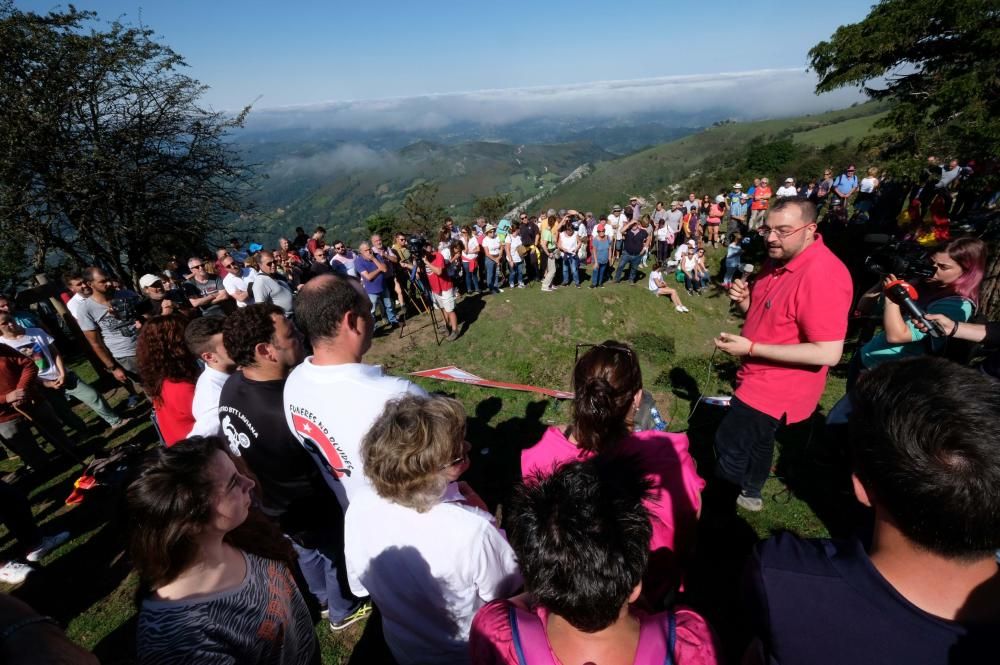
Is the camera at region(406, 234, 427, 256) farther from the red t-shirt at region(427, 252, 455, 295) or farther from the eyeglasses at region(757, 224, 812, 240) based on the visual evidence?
the eyeglasses at region(757, 224, 812, 240)

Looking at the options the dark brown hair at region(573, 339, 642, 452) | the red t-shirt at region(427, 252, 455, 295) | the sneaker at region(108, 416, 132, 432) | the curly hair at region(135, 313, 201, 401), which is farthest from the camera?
the red t-shirt at region(427, 252, 455, 295)

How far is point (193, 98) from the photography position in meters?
12.6

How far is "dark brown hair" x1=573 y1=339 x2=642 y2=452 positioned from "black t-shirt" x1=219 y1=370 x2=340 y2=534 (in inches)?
69.0

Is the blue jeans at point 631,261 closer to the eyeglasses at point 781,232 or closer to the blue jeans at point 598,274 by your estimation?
the blue jeans at point 598,274

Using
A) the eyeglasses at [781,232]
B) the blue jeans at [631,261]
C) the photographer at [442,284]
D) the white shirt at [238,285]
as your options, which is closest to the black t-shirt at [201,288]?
the white shirt at [238,285]

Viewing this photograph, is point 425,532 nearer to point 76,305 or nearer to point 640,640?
point 640,640

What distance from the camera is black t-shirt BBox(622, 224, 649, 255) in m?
11.6

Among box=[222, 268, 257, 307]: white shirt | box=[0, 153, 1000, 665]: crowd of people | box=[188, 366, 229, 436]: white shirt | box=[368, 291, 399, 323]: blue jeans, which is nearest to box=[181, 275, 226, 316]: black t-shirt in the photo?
box=[222, 268, 257, 307]: white shirt

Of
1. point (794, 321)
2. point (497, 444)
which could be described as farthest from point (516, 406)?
point (794, 321)

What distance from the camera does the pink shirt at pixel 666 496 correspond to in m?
2.04

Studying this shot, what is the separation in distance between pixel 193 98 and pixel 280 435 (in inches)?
581

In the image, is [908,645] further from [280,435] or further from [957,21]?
[957,21]

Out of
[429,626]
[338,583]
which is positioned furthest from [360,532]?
[338,583]

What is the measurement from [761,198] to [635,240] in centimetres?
785
